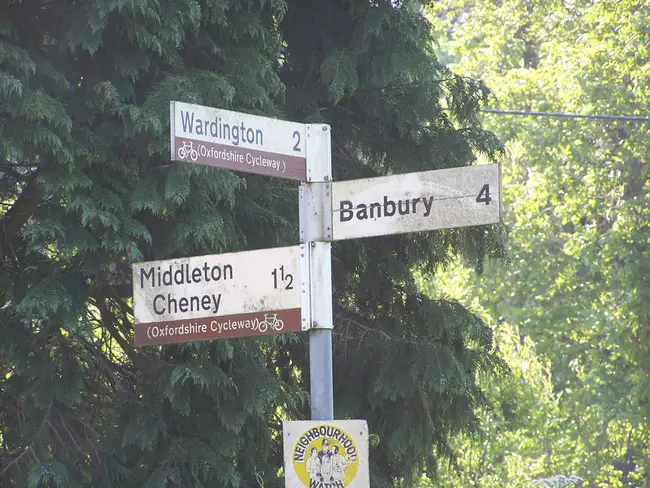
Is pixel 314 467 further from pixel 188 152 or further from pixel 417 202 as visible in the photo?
pixel 188 152

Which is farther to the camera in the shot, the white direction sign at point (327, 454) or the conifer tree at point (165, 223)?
the conifer tree at point (165, 223)

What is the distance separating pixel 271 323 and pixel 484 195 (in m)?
1.01

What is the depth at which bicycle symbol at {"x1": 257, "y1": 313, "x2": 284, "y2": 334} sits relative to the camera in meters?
4.56

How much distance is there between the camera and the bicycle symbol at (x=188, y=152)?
4.52 meters

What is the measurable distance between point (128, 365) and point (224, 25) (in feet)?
7.58

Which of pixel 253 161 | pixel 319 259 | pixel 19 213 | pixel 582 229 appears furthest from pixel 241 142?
pixel 582 229

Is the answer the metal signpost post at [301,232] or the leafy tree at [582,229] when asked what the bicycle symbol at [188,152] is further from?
the leafy tree at [582,229]

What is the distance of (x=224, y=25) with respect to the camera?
22.6 ft

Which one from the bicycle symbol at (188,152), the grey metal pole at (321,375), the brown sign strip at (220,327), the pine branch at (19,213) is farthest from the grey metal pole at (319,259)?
the pine branch at (19,213)

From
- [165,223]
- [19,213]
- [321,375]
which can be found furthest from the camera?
[19,213]

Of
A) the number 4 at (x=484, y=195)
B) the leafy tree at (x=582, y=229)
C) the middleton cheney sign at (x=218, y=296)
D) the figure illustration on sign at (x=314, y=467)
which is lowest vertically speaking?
the figure illustration on sign at (x=314, y=467)

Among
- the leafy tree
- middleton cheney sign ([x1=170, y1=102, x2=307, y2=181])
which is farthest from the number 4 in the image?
the leafy tree

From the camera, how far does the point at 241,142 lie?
15.3 feet

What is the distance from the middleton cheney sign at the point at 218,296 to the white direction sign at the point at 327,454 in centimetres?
41
